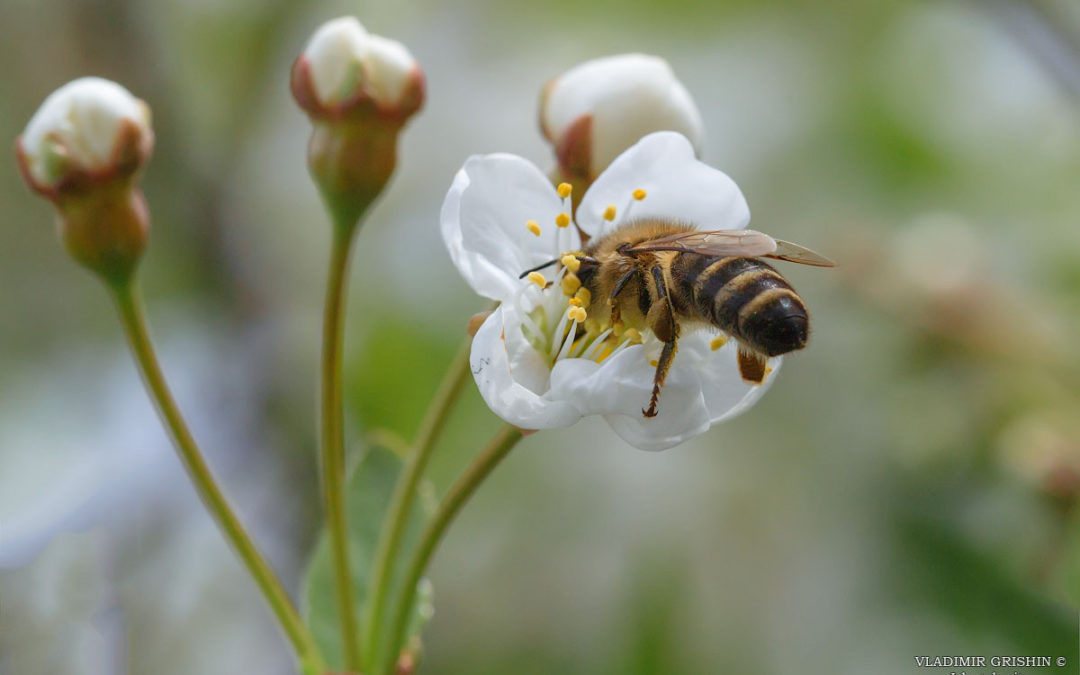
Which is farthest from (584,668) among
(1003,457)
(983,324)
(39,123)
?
(39,123)

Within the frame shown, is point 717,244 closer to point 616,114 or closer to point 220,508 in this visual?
point 616,114

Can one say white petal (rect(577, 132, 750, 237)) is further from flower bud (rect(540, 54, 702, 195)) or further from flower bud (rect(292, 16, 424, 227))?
flower bud (rect(292, 16, 424, 227))

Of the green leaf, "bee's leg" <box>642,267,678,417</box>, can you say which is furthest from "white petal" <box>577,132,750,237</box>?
the green leaf

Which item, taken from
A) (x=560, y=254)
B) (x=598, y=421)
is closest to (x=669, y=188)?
(x=560, y=254)

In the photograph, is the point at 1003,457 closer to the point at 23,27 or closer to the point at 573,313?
the point at 573,313

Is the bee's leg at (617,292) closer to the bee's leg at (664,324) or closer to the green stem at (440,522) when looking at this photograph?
the bee's leg at (664,324)
